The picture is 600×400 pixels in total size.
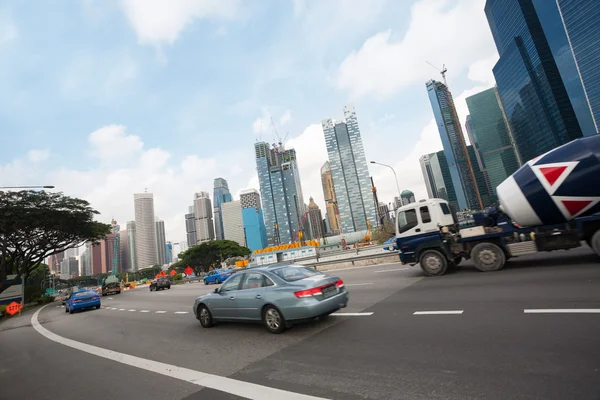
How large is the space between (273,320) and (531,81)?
471ft

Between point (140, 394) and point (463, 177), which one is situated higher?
point (463, 177)

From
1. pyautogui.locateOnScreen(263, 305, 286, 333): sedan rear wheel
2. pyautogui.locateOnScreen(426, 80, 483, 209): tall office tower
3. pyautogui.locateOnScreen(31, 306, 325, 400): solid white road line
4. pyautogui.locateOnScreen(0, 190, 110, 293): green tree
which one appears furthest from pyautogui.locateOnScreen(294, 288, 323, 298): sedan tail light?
pyautogui.locateOnScreen(426, 80, 483, 209): tall office tower

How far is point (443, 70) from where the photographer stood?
127812 mm

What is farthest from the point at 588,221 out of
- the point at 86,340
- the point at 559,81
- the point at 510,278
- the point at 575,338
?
the point at 559,81

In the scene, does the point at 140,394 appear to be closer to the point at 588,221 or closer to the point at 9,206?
the point at 588,221

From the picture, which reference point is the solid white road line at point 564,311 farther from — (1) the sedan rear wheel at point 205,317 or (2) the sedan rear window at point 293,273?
(1) the sedan rear wheel at point 205,317

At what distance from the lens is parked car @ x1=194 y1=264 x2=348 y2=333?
6.06 m

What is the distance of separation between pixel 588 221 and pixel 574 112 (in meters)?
130

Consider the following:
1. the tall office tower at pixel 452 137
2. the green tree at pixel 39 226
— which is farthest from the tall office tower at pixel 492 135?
the green tree at pixel 39 226

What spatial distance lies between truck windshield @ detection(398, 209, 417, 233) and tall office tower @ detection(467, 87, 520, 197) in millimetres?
181440

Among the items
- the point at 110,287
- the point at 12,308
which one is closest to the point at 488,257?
the point at 12,308

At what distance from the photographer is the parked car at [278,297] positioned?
19.9 feet

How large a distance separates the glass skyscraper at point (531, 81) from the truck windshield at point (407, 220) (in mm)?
123895

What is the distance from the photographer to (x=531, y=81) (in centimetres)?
11012
